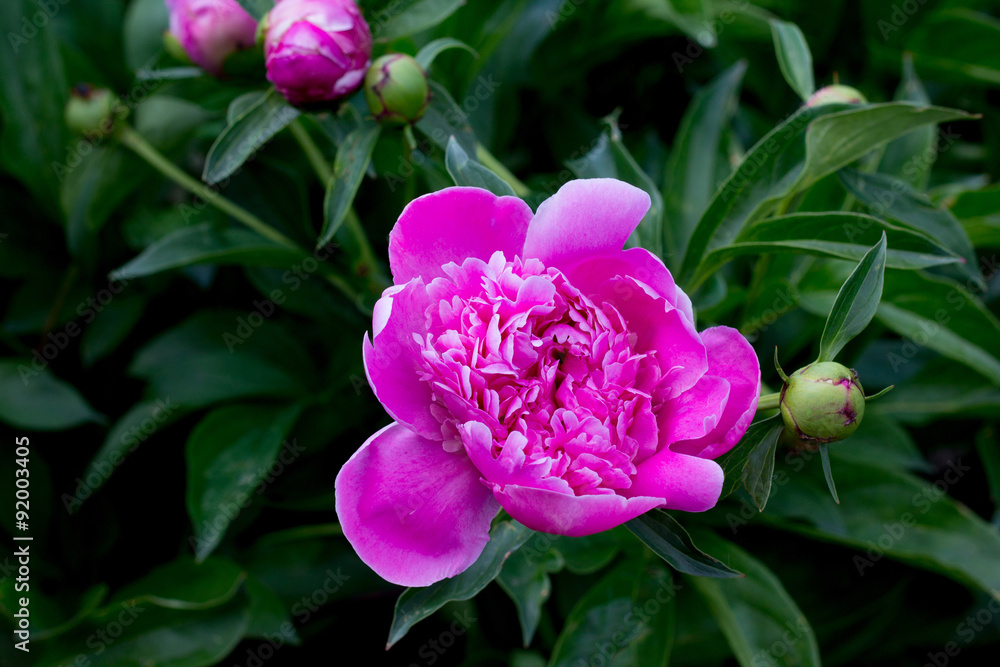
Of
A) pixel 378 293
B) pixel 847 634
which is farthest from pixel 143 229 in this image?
pixel 847 634

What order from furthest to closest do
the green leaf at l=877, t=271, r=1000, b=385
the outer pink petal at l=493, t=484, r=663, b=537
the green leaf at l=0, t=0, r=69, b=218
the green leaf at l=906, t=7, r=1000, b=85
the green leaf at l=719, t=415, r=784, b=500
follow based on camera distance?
the green leaf at l=906, t=7, r=1000, b=85 → the green leaf at l=0, t=0, r=69, b=218 → the green leaf at l=877, t=271, r=1000, b=385 → the green leaf at l=719, t=415, r=784, b=500 → the outer pink petal at l=493, t=484, r=663, b=537

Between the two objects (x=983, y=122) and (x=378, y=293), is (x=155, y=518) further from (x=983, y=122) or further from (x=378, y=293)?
(x=983, y=122)

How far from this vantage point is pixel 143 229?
1.00 meters

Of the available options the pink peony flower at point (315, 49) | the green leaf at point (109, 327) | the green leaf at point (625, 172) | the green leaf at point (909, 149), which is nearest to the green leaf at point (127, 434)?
the green leaf at point (109, 327)

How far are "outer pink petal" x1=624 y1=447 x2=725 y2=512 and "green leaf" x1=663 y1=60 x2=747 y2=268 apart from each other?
51 centimetres

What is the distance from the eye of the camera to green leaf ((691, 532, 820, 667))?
0.84m

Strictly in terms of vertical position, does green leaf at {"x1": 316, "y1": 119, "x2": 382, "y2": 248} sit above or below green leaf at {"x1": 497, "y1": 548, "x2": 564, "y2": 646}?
above

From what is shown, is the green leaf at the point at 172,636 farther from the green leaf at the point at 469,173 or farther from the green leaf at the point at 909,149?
Answer: the green leaf at the point at 909,149

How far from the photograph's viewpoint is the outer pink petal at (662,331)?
1.69ft

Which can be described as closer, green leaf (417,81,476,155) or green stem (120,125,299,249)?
green leaf (417,81,476,155)

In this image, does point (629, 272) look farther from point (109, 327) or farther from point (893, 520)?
point (109, 327)

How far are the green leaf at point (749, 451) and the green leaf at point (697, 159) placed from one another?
0.43 meters

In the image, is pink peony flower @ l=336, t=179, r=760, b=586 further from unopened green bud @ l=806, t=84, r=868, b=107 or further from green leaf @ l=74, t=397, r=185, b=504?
green leaf @ l=74, t=397, r=185, b=504

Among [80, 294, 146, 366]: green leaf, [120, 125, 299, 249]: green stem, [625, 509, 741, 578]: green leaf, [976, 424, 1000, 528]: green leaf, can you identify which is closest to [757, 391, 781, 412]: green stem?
[625, 509, 741, 578]: green leaf
